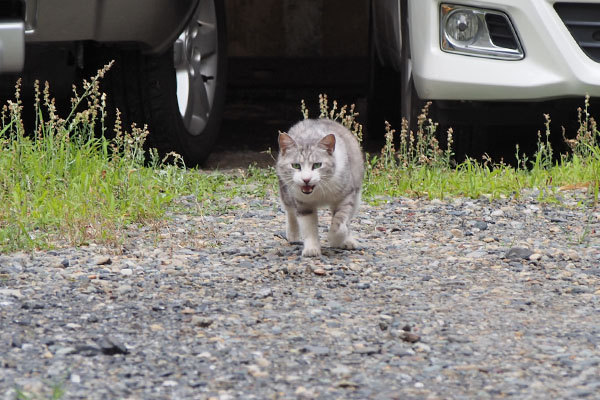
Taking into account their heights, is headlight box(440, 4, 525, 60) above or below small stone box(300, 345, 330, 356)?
above

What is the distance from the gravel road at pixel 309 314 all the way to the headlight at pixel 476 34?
106 centimetres

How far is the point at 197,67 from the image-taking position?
6.47 m

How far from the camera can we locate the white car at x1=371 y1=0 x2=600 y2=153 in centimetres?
→ 562

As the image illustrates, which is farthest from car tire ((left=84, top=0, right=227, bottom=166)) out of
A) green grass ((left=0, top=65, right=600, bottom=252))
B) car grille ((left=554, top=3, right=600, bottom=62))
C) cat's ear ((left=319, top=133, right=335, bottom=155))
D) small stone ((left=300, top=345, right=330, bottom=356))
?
small stone ((left=300, top=345, right=330, bottom=356))

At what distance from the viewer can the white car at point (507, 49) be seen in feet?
18.4

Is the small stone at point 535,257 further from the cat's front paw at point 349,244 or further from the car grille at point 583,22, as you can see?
the car grille at point 583,22

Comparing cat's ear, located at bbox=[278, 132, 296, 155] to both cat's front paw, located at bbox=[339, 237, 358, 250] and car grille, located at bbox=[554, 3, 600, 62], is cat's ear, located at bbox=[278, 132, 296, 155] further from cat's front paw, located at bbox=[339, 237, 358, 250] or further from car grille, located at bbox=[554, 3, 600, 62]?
car grille, located at bbox=[554, 3, 600, 62]

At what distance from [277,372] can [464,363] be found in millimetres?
552

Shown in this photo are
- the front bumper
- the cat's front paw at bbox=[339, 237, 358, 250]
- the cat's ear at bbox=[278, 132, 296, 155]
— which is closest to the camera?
the cat's ear at bbox=[278, 132, 296, 155]

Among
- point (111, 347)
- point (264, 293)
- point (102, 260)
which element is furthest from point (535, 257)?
point (111, 347)

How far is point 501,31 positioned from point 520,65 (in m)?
0.21

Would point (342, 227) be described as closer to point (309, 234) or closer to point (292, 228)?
point (309, 234)

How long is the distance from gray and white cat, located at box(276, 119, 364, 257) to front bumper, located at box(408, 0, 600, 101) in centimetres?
127

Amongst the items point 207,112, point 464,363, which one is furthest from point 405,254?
point 207,112
